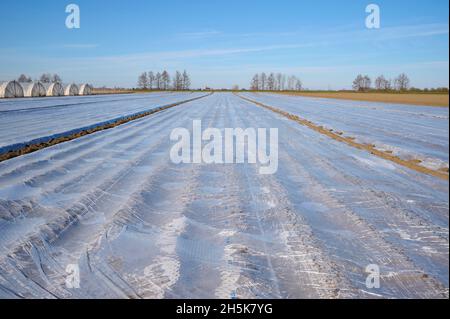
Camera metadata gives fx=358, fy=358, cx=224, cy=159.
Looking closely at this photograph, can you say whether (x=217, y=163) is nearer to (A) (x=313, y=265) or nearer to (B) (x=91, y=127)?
(A) (x=313, y=265)

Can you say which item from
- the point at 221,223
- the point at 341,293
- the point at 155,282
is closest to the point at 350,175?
the point at 221,223

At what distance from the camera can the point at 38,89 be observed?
115ft

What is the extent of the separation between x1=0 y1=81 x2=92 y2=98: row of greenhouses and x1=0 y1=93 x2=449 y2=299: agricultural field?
2810 cm

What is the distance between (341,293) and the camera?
2240 mm

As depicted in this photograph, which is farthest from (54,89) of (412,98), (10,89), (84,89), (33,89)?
(412,98)

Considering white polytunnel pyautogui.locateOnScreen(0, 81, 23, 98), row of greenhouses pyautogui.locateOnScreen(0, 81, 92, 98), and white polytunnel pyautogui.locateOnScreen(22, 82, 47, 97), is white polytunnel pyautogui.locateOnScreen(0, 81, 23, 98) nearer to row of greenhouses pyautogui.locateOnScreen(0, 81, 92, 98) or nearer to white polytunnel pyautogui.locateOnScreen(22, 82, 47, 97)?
row of greenhouses pyautogui.locateOnScreen(0, 81, 92, 98)

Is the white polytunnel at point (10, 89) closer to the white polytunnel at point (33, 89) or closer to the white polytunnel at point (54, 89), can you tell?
the white polytunnel at point (33, 89)

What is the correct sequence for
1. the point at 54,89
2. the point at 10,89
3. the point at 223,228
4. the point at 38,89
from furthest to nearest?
1. the point at 54,89
2. the point at 38,89
3. the point at 10,89
4. the point at 223,228

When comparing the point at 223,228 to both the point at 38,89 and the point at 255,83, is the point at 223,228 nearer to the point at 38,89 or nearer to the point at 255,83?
the point at 38,89

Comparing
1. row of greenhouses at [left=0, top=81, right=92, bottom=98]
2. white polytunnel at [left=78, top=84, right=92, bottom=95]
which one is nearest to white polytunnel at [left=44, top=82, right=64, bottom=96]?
row of greenhouses at [left=0, top=81, right=92, bottom=98]

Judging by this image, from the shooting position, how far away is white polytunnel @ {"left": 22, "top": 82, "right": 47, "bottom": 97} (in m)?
33.2

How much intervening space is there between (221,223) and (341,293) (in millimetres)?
1501

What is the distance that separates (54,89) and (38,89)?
10.6 ft

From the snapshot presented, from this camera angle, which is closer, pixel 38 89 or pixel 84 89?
pixel 38 89
